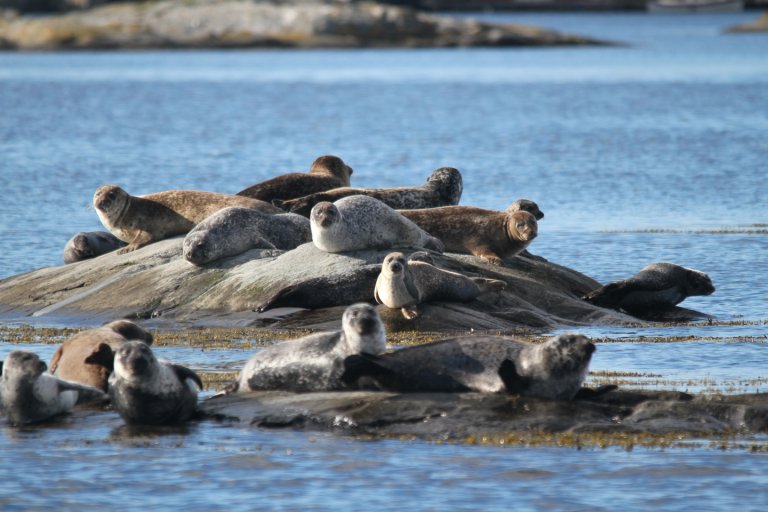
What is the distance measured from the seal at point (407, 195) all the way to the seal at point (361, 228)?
166 centimetres

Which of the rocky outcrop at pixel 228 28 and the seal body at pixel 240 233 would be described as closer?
the seal body at pixel 240 233

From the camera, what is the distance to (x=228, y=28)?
9081 centimetres

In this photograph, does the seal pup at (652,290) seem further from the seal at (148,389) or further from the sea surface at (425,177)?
the seal at (148,389)

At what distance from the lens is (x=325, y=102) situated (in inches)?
2250

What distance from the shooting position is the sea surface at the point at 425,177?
8414 millimetres

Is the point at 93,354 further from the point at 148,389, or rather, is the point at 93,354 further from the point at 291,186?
the point at 291,186

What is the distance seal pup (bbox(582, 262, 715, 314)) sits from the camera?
46.7 ft

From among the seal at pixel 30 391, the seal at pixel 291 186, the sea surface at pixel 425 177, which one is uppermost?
the seal at pixel 291 186

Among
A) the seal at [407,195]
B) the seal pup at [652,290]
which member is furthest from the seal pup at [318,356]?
the seal at [407,195]

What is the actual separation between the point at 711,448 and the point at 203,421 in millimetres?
3052

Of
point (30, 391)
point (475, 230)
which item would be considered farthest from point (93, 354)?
point (475, 230)

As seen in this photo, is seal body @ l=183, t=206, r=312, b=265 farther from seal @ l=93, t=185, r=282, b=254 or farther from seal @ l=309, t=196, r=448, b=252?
seal @ l=309, t=196, r=448, b=252

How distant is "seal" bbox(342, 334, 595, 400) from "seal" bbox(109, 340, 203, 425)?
100 centimetres

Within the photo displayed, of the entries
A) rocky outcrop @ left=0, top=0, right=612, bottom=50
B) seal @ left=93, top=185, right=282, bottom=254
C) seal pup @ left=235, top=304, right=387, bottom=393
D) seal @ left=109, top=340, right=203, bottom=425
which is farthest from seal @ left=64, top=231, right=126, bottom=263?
rocky outcrop @ left=0, top=0, right=612, bottom=50
